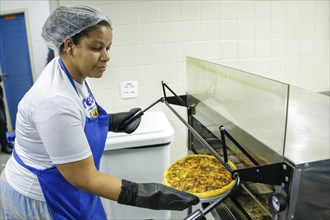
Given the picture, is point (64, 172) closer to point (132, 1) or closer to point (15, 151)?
point (15, 151)

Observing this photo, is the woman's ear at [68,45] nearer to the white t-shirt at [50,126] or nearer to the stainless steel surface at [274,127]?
the white t-shirt at [50,126]

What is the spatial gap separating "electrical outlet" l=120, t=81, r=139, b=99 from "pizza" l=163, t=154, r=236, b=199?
66 centimetres

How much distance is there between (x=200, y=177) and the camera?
1.18m

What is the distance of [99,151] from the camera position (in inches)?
44.1

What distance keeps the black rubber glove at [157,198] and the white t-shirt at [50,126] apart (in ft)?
0.62

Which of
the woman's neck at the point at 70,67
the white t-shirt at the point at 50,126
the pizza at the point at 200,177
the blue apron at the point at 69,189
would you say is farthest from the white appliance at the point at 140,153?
the woman's neck at the point at 70,67

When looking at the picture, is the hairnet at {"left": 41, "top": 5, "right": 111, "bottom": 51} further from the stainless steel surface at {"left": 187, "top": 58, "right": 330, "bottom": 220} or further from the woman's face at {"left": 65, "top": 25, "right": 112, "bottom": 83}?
the stainless steel surface at {"left": 187, "top": 58, "right": 330, "bottom": 220}

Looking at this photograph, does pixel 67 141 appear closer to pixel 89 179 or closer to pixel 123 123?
pixel 89 179

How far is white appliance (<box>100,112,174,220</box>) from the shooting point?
4.86 ft

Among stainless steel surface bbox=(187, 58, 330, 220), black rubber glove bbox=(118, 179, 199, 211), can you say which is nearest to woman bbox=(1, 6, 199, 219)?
black rubber glove bbox=(118, 179, 199, 211)

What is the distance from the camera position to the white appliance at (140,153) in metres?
1.48

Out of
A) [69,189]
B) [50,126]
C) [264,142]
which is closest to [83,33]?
[50,126]

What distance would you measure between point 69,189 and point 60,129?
1.07 ft

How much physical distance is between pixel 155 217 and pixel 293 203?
1.13 meters
